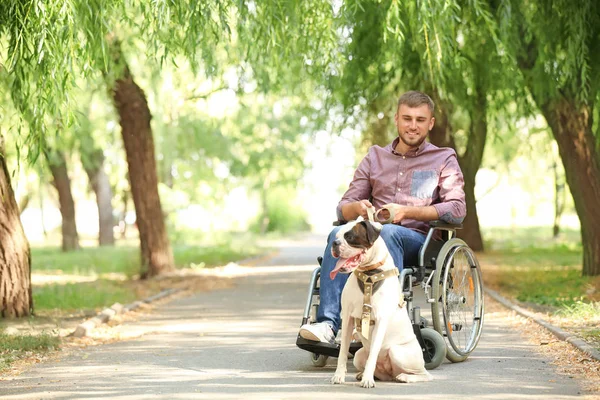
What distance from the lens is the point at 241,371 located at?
6.62m

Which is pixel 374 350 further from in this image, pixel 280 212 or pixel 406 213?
pixel 280 212

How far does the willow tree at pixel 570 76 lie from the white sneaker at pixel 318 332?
4.21m

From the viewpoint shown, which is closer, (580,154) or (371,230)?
(371,230)

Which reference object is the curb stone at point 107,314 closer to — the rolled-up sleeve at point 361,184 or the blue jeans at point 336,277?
the rolled-up sleeve at point 361,184

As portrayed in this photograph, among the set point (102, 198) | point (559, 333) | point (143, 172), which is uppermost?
point (102, 198)

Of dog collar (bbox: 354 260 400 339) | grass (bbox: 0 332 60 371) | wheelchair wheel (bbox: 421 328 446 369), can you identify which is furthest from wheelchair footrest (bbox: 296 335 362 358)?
grass (bbox: 0 332 60 371)

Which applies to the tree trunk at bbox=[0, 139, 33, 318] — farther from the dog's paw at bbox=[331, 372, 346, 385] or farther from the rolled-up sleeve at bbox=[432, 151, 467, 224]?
the dog's paw at bbox=[331, 372, 346, 385]

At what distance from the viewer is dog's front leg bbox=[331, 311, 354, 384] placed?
572 cm

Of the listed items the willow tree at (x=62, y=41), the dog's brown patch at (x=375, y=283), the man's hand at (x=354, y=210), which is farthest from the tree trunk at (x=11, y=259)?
the dog's brown patch at (x=375, y=283)

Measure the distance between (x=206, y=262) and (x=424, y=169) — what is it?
15982 millimetres

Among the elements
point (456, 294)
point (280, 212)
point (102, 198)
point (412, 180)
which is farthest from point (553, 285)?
point (280, 212)

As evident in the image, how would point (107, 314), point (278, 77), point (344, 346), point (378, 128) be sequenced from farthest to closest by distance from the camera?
point (378, 128) < point (278, 77) < point (107, 314) < point (344, 346)

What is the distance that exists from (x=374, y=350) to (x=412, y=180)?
167 centimetres

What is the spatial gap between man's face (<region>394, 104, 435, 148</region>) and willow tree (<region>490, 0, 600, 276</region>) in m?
2.54
